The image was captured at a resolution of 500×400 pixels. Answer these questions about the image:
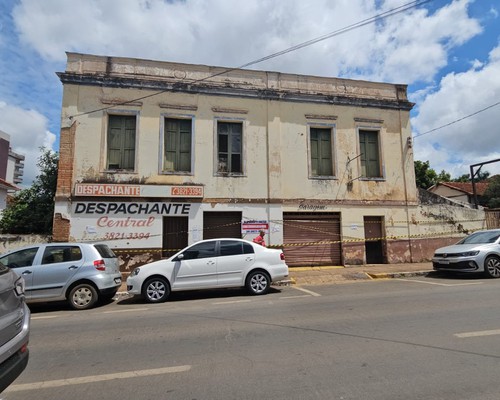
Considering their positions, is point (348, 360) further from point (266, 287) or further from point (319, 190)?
point (319, 190)

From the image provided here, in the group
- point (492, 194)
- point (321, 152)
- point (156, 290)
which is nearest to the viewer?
point (156, 290)

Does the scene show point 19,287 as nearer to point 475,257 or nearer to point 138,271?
point 138,271

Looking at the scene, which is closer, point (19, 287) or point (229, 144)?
point (19, 287)

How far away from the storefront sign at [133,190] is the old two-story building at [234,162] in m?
0.04

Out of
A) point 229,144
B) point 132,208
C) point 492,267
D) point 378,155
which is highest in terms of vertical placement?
point 229,144

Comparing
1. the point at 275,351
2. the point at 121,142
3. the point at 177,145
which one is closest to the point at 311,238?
the point at 177,145

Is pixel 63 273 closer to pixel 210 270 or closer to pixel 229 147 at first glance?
pixel 210 270

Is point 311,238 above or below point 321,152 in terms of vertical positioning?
below

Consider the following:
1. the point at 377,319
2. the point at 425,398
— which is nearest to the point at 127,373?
the point at 425,398

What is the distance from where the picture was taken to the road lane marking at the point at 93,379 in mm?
3805

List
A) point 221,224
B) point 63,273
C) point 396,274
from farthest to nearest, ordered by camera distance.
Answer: point 221,224 < point 396,274 < point 63,273

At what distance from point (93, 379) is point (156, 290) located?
17.2 feet

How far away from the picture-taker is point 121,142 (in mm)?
14281

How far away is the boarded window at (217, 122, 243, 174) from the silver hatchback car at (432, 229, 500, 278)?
821 centimetres
